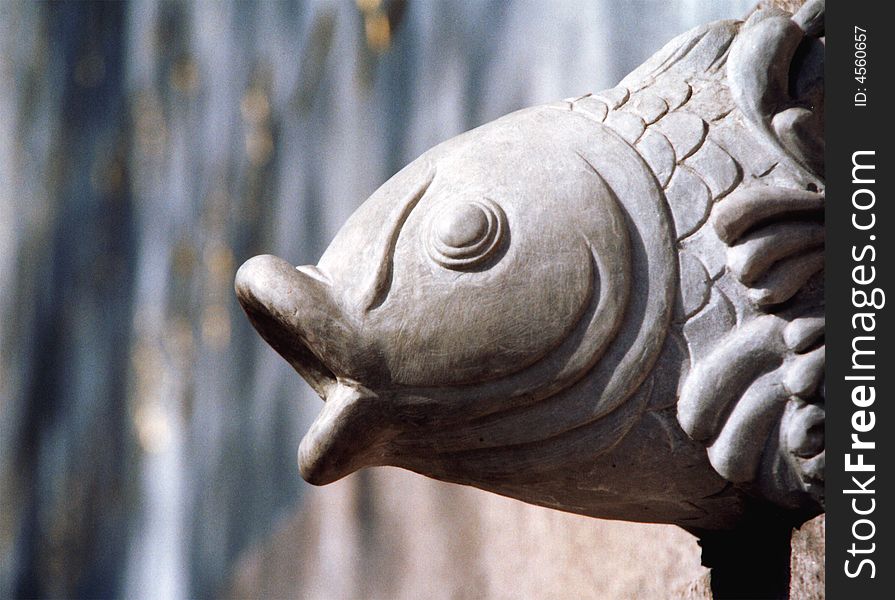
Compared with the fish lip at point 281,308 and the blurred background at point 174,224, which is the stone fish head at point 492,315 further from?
the blurred background at point 174,224

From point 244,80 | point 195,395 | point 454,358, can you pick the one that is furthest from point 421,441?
point 244,80

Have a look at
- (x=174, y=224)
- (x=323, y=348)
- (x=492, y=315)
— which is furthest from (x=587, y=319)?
(x=174, y=224)

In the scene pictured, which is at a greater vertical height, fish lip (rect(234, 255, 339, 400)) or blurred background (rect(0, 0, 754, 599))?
blurred background (rect(0, 0, 754, 599))

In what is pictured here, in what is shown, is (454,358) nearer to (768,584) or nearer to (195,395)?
(768,584)

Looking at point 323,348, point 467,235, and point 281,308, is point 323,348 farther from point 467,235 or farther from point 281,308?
point 467,235

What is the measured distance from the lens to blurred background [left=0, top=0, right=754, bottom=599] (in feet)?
10.5

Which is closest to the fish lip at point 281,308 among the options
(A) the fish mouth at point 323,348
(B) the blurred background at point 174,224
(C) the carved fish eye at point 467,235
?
(A) the fish mouth at point 323,348

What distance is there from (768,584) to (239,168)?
2.77 m

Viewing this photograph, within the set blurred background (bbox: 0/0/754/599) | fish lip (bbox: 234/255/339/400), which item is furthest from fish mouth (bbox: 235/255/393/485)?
blurred background (bbox: 0/0/754/599)

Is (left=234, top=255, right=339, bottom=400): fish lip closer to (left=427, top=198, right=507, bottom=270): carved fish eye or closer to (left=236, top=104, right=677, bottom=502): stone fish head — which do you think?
(left=236, top=104, right=677, bottom=502): stone fish head

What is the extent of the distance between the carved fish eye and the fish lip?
0.11 meters

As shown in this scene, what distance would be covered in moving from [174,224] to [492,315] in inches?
109

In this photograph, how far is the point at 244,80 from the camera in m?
3.47

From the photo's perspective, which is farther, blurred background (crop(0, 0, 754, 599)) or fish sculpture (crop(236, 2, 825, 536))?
blurred background (crop(0, 0, 754, 599))
